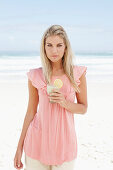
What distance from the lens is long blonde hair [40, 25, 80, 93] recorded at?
7.56ft

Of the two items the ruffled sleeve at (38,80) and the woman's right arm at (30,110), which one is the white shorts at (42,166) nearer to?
the woman's right arm at (30,110)

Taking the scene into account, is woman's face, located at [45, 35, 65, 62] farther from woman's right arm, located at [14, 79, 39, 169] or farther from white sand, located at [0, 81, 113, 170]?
white sand, located at [0, 81, 113, 170]

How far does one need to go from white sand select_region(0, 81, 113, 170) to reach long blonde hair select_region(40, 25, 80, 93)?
2.56 meters

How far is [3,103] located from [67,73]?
6.54m

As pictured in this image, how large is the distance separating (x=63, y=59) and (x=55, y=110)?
1.59 feet

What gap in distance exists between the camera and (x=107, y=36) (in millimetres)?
64188

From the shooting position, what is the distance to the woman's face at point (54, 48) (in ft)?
7.56

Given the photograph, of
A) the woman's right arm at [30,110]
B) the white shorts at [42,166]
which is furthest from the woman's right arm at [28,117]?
the white shorts at [42,166]

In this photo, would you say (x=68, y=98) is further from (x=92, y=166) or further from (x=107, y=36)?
(x=107, y=36)

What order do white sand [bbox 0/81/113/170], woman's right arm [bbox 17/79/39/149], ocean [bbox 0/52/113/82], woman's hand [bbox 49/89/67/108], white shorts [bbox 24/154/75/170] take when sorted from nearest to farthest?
→ woman's hand [bbox 49/89/67/108], white shorts [bbox 24/154/75/170], woman's right arm [bbox 17/79/39/149], white sand [bbox 0/81/113/170], ocean [bbox 0/52/113/82]

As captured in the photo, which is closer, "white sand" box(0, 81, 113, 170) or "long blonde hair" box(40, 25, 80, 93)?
"long blonde hair" box(40, 25, 80, 93)

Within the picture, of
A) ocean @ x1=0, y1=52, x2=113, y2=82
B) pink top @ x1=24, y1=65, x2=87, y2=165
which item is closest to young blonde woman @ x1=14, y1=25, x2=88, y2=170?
pink top @ x1=24, y1=65, x2=87, y2=165

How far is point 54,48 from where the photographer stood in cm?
230

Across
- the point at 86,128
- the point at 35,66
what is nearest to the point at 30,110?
the point at 86,128
